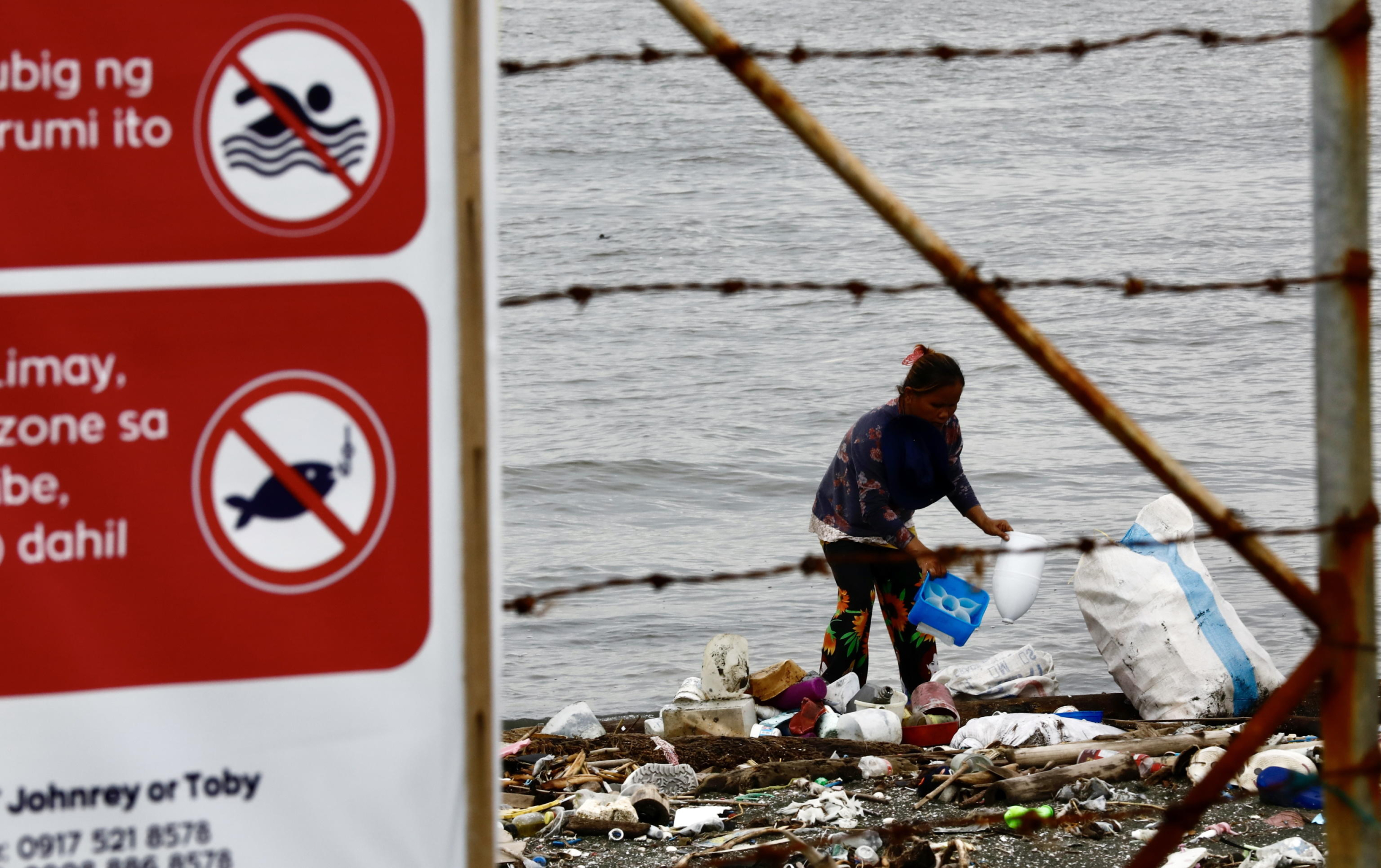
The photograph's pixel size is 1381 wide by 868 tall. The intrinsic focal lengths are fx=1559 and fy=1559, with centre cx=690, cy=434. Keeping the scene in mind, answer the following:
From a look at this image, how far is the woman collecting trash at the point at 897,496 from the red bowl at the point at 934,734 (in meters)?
0.63

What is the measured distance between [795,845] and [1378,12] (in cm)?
1776

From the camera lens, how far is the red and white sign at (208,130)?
187 centimetres

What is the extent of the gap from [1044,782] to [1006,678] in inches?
86.8

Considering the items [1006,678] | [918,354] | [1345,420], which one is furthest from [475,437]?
[1006,678]

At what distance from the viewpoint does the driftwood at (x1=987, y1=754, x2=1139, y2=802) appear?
14.5 feet

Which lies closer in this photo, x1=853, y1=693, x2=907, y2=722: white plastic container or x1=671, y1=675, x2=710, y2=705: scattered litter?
x1=853, y1=693, x2=907, y2=722: white plastic container

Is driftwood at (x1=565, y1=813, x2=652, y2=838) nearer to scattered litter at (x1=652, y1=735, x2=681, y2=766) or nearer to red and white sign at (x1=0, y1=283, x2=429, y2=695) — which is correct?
scattered litter at (x1=652, y1=735, x2=681, y2=766)

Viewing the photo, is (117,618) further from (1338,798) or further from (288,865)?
(1338,798)

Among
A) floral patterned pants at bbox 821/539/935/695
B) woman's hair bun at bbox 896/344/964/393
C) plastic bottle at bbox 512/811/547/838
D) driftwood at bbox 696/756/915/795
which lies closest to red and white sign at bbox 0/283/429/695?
plastic bottle at bbox 512/811/547/838

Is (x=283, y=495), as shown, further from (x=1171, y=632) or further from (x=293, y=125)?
→ (x=1171, y=632)

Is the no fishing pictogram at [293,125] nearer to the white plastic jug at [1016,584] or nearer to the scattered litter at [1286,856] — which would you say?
the scattered litter at [1286,856]

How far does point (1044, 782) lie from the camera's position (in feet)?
14.6

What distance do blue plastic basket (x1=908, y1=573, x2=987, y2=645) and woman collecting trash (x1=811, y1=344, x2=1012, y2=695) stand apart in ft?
0.25

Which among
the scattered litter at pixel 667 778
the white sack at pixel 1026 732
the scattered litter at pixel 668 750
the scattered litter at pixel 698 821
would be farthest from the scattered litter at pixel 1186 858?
the scattered litter at pixel 668 750
